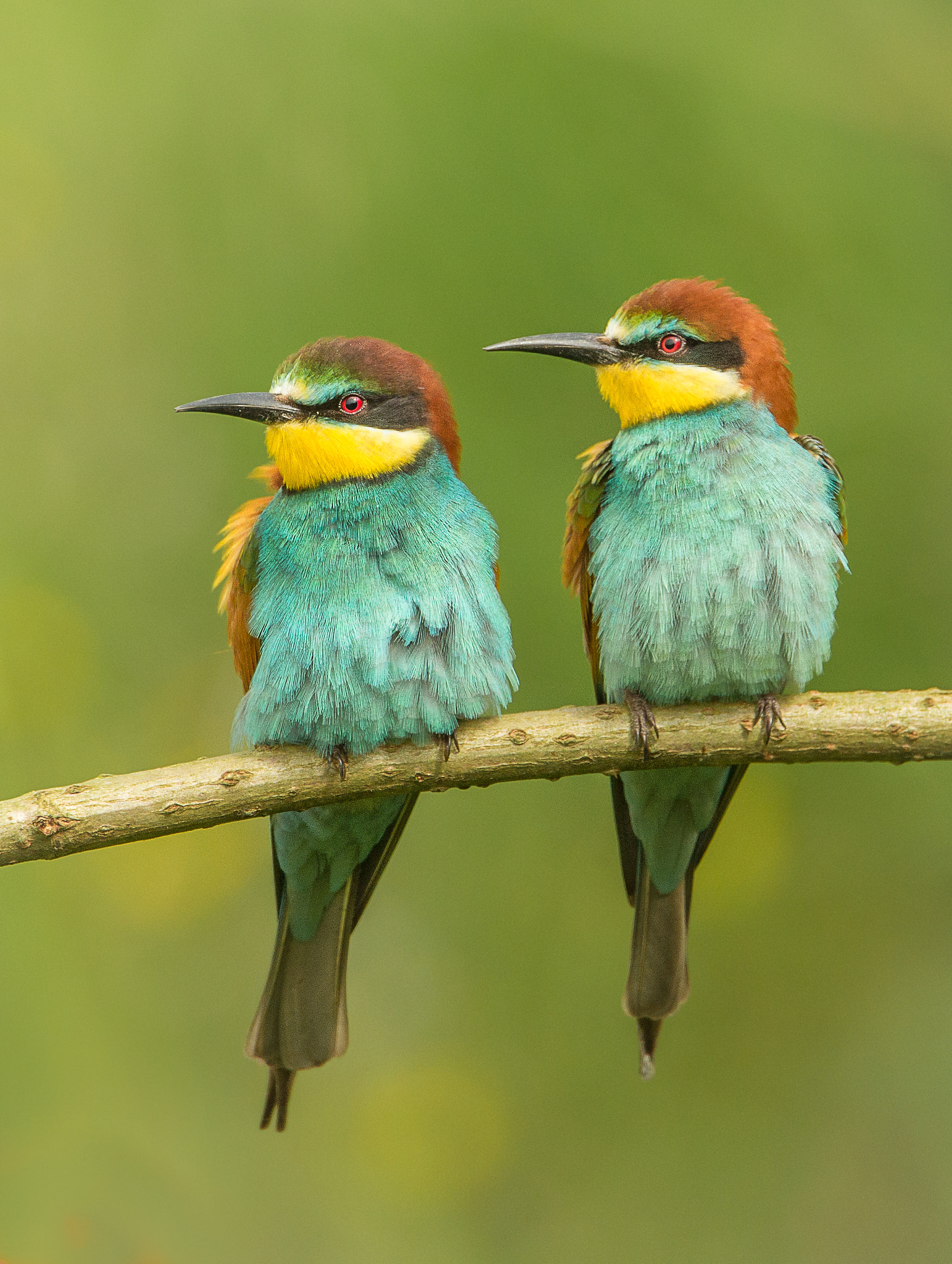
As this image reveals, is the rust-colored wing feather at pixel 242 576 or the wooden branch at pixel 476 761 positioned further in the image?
the rust-colored wing feather at pixel 242 576

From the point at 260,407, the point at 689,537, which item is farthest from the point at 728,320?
the point at 260,407

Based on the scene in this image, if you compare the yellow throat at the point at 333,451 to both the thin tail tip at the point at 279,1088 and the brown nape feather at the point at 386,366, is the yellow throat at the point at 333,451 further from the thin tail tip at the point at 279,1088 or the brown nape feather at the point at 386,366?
the thin tail tip at the point at 279,1088

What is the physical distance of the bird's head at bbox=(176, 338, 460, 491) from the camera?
7.20ft

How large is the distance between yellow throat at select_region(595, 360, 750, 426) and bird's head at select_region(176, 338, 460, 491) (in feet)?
1.15

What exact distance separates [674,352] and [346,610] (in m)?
0.72

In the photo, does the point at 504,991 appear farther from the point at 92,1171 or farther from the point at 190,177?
the point at 190,177

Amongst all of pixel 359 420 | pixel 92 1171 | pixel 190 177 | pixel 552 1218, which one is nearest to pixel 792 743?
pixel 359 420

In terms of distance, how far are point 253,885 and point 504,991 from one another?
70 cm

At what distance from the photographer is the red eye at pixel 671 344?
7.35 feet

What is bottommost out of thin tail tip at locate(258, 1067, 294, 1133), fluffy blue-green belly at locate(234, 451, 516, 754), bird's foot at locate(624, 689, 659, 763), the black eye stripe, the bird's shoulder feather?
thin tail tip at locate(258, 1067, 294, 1133)

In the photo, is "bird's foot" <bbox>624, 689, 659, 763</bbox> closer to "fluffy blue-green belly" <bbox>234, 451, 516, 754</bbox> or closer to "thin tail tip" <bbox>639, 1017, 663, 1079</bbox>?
"fluffy blue-green belly" <bbox>234, 451, 516, 754</bbox>

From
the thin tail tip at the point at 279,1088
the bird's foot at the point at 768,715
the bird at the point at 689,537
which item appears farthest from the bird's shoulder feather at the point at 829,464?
the thin tail tip at the point at 279,1088

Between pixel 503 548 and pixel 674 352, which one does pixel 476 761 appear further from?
pixel 503 548

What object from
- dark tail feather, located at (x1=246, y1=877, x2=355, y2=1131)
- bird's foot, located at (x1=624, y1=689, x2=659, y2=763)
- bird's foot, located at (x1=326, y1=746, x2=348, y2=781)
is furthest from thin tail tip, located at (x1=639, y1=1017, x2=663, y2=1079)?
bird's foot, located at (x1=326, y1=746, x2=348, y2=781)
